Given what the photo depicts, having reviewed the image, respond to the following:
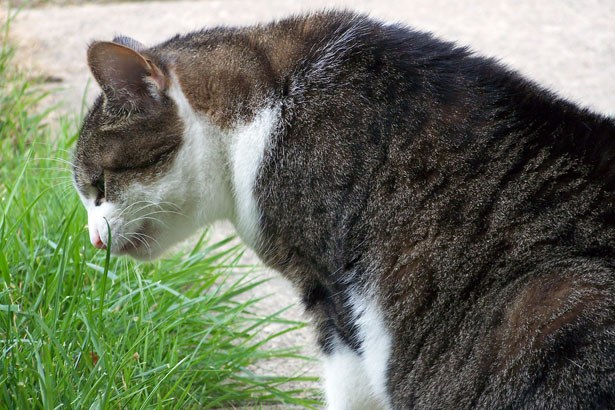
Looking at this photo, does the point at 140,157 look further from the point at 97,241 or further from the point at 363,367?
the point at 363,367

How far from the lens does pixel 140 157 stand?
2.47m

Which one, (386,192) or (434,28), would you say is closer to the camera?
(386,192)

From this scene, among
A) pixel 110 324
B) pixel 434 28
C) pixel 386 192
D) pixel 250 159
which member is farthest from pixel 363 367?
pixel 434 28

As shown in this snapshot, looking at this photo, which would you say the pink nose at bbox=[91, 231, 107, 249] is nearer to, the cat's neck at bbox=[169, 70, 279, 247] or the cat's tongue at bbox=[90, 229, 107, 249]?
the cat's tongue at bbox=[90, 229, 107, 249]

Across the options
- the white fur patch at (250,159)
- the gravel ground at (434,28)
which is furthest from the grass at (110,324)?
the gravel ground at (434,28)

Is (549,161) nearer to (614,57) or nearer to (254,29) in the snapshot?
(254,29)

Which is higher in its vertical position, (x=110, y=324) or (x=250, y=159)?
(x=250, y=159)

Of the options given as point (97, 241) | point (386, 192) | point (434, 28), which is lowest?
point (434, 28)

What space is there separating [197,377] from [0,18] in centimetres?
317

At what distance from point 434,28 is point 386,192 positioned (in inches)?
148

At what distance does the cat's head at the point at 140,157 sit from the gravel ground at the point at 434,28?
7.37ft

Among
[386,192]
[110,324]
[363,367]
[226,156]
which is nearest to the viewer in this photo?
[386,192]

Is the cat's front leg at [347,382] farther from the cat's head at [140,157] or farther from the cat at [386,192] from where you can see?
the cat's head at [140,157]

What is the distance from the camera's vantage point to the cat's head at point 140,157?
245cm
